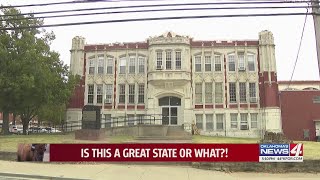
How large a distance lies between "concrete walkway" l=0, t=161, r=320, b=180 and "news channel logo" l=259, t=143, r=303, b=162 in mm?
743

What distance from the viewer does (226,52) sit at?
134 feet

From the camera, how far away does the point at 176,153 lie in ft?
52.5

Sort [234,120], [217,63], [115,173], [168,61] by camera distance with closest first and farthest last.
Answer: [115,173] < [168,61] < [234,120] < [217,63]

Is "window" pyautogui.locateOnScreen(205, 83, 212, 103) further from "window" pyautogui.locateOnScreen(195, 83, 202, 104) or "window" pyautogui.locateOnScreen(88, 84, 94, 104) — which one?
"window" pyautogui.locateOnScreen(88, 84, 94, 104)

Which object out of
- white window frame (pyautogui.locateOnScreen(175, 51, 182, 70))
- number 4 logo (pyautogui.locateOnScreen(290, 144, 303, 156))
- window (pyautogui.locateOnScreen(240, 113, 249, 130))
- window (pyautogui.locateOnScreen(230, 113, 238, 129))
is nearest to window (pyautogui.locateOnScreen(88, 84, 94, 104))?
white window frame (pyautogui.locateOnScreen(175, 51, 182, 70))

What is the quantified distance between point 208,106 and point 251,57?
6.85 meters

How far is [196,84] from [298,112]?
11.6m

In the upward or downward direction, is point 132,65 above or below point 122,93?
above

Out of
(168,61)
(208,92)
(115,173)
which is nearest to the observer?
(115,173)

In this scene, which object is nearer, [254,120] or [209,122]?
[254,120]

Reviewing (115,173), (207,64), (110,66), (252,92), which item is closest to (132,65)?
(110,66)

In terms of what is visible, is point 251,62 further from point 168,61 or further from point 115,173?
point 115,173

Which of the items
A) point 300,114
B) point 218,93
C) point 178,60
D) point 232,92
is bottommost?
point 300,114

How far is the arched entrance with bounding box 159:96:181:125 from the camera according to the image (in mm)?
39656
